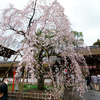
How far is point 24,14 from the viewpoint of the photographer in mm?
5824

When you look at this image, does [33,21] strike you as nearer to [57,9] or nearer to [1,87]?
[57,9]

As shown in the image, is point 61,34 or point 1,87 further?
point 61,34

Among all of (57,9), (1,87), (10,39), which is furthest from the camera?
(10,39)

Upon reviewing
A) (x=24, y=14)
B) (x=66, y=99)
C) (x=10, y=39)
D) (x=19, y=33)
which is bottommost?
(x=66, y=99)

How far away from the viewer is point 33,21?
603 cm

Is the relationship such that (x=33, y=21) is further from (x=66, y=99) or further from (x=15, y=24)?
(x=66, y=99)

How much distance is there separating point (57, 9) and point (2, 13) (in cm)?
387

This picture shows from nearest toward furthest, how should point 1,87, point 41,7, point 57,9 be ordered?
point 1,87, point 57,9, point 41,7

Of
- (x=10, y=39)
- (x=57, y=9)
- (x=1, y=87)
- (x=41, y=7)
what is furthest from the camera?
(x=10, y=39)

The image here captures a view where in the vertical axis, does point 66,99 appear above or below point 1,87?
below

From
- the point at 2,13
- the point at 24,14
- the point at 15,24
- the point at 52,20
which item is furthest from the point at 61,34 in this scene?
the point at 2,13

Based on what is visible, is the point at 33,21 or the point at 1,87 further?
the point at 33,21

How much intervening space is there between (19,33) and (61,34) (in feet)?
10.3

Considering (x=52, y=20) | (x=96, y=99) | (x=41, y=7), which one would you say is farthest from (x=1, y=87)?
(x=96, y=99)
